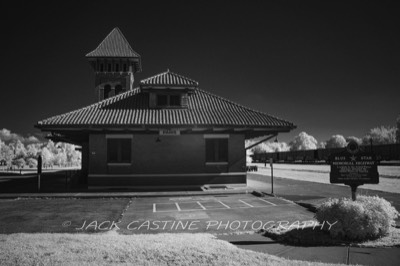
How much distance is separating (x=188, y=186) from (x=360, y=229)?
1316cm

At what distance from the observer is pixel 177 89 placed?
2036cm

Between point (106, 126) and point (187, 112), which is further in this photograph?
point (187, 112)

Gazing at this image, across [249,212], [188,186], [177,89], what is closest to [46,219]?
[249,212]

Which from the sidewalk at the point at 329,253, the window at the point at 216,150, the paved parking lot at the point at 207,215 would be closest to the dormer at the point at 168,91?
the window at the point at 216,150

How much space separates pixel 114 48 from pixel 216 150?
2311 cm

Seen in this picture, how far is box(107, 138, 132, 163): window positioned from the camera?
18.7m

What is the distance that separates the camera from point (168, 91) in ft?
66.9

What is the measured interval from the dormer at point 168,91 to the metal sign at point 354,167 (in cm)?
1346

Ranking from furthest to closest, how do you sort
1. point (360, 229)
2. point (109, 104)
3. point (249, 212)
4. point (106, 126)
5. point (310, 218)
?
1. point (109, 104)
2. point (106, 126)
3. point (249, 212)
4. point (310, 218)
5. point (360, 229)

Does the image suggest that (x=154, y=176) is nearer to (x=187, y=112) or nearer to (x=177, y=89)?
(x=187, y=112)

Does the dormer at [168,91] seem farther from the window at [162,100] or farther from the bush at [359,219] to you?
the bush at [359,219]

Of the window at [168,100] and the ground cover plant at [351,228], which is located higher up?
the window at [168,100]

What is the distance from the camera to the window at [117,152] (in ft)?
61.5

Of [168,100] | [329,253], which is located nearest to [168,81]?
[168,100]
